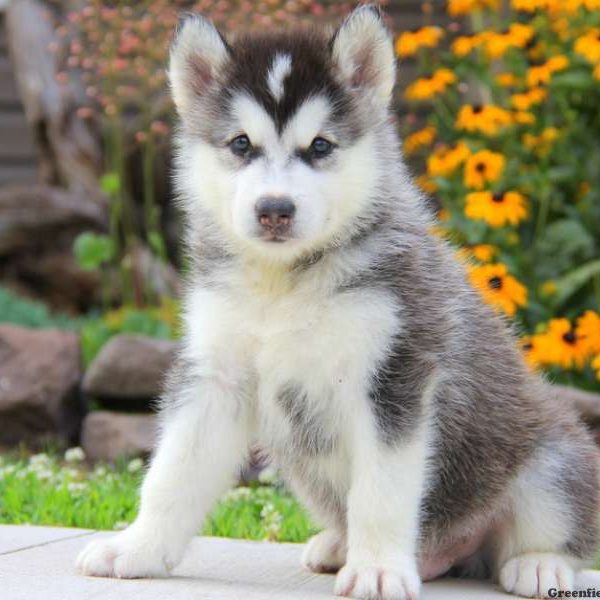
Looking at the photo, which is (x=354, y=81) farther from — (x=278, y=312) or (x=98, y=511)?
(x=98, y=511)

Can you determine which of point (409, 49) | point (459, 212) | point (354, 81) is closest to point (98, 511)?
point (354, 81)

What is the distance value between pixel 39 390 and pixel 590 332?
10.3 feet

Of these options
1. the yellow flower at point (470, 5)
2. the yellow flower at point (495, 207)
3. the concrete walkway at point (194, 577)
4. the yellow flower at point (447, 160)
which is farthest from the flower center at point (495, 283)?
the concrete walkway at point (194, 577)

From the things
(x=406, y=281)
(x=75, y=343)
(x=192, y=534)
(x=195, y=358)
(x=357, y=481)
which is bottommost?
(x=75, y=343)

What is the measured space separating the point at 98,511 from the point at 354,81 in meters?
2.22

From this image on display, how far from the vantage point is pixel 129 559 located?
3.25m

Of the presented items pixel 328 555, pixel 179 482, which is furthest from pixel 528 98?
pixel 179 482

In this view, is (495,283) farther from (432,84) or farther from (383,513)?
(383,513)

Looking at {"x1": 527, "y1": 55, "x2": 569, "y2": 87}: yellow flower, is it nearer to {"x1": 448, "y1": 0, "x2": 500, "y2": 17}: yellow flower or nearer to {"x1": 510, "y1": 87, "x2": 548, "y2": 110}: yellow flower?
{"x1": 510, "y1": 87, "x2": 548, "y2": 110}: yellow flower

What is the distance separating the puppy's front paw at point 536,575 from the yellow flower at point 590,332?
2550 mm

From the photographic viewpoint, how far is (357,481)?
3.11 meters

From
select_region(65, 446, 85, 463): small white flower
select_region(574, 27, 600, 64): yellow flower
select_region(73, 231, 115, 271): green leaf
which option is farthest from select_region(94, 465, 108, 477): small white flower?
select_region(574, 27, 600, 64): yellow flower

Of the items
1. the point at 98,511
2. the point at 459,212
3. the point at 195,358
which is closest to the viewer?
the point at 195,358

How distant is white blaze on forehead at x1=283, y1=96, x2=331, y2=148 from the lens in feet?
10.4
